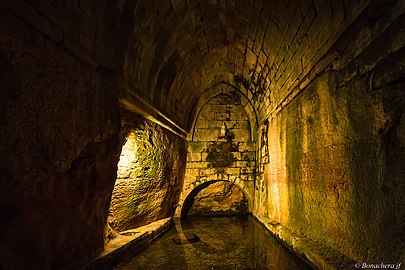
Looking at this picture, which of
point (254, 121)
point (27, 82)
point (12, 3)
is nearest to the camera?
point (12, 3)

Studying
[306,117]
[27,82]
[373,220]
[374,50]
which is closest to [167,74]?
[306,117]

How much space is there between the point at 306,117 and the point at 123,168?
Result: 327cm

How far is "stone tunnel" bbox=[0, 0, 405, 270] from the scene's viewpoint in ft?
5.76

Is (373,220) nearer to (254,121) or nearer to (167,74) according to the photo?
(167,74)

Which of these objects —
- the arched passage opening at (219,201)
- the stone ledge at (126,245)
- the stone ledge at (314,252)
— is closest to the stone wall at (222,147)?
the arched passage opening at (219,201)

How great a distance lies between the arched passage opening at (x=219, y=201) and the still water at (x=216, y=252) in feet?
7.12

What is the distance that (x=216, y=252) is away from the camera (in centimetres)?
390

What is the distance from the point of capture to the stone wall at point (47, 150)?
1650 mm

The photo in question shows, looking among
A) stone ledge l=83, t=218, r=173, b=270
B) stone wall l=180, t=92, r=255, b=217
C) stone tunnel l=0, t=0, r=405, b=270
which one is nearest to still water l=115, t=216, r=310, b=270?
stone ledge l=83, t=218, r=173, b=270

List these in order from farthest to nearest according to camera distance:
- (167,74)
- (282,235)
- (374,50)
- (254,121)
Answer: (254,121), (167,74), (282,235), (374,50)

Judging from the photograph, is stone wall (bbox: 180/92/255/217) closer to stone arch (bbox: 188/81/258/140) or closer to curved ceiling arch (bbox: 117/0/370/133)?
stone arch (bbox: 188/81/258/140)

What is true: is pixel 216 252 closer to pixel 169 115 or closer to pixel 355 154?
pixel 355 154

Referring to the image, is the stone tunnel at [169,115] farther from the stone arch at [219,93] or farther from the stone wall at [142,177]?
the stone arch at [219,93]

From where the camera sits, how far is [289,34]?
3.46 m
